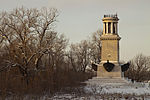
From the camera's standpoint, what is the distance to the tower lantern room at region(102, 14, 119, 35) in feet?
115

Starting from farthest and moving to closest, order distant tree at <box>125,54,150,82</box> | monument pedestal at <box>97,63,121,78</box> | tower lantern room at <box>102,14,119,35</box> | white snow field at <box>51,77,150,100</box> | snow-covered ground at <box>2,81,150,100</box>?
distant tree at <box>125,54,150,82</box>, tower lantern room at <box>102,14,119,35</box>, monument pedestal at <box>97,63,121,78</box>, white snow field at <box>51,77,150,100</box>, snow-covered ground at <box>2,81,150,100</box>

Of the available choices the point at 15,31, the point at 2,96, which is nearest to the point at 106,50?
the point at 15,31

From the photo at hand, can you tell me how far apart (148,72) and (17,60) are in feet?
146

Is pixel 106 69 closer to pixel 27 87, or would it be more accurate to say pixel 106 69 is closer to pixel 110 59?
pixel 110 59

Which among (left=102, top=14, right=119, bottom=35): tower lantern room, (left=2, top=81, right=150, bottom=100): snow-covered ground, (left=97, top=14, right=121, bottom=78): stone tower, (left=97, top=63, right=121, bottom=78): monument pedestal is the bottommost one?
(left=2, top=81, right=150, bottom=100): snow-covered ground

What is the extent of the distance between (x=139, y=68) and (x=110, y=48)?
20.8 m

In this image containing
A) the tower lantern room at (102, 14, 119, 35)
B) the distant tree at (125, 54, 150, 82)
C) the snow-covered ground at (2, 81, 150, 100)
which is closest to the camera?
the snow-covered ground at (2, 81, 150, 100)

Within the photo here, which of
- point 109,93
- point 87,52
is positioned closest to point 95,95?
point 109,93

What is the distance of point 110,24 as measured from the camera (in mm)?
35250

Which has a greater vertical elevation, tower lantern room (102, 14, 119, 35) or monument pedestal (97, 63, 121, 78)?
tower lantern room (102, 14, 119, 35)

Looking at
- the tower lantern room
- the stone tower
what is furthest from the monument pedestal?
the tower lantern room

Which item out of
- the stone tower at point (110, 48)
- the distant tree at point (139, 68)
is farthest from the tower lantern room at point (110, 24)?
the distant tree at point (139, 68)

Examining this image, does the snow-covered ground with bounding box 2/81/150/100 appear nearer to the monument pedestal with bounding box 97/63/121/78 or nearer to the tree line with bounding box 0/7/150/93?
the tree line with bounding box 0/7/150/93

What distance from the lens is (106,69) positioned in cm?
3306
